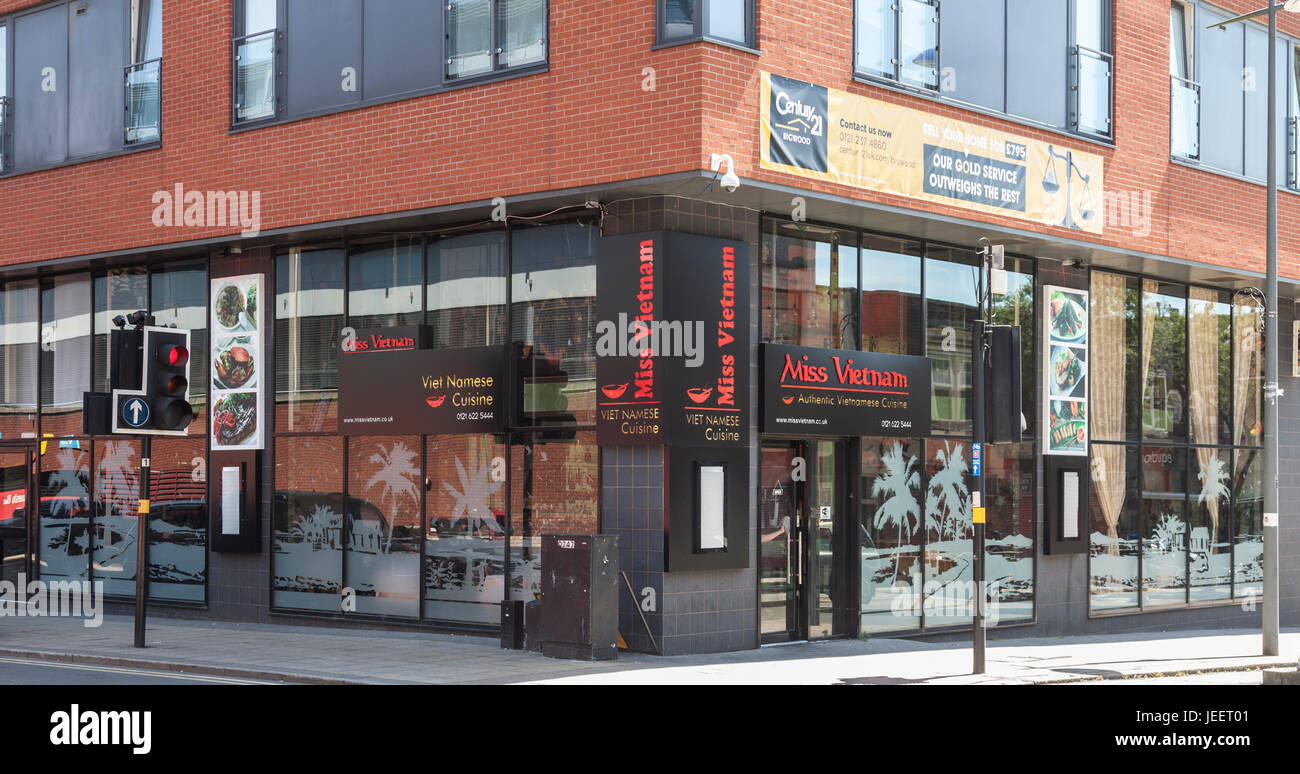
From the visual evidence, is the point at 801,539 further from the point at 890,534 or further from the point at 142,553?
the point at 142,553

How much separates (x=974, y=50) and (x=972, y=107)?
97cm

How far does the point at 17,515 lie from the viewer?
22.4 m

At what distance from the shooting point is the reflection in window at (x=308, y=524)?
18797 millimetres

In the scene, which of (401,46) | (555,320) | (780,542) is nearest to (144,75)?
(401,46)

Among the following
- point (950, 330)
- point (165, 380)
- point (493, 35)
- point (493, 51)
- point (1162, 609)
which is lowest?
point (1162, 609)

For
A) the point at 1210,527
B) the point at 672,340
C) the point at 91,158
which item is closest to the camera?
the point at 672,340

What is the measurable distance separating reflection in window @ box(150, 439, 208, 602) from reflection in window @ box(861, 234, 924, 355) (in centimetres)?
1000

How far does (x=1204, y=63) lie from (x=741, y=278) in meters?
10.3

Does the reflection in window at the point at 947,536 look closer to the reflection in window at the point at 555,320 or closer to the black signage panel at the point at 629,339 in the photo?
the black signage panel at the point at 629,339

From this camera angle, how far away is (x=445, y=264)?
17.9 metres

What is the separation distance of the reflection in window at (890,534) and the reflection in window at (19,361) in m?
13.7

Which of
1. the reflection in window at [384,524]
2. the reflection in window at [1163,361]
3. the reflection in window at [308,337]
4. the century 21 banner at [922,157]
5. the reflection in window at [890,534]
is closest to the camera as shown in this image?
the century 21 banner at [922,157]

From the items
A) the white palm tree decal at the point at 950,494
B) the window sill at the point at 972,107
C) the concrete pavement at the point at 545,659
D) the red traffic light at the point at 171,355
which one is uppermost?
the window sill at the point at 972,107

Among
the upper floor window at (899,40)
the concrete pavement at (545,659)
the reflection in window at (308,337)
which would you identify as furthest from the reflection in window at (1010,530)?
the reflection in window at (308,337)
